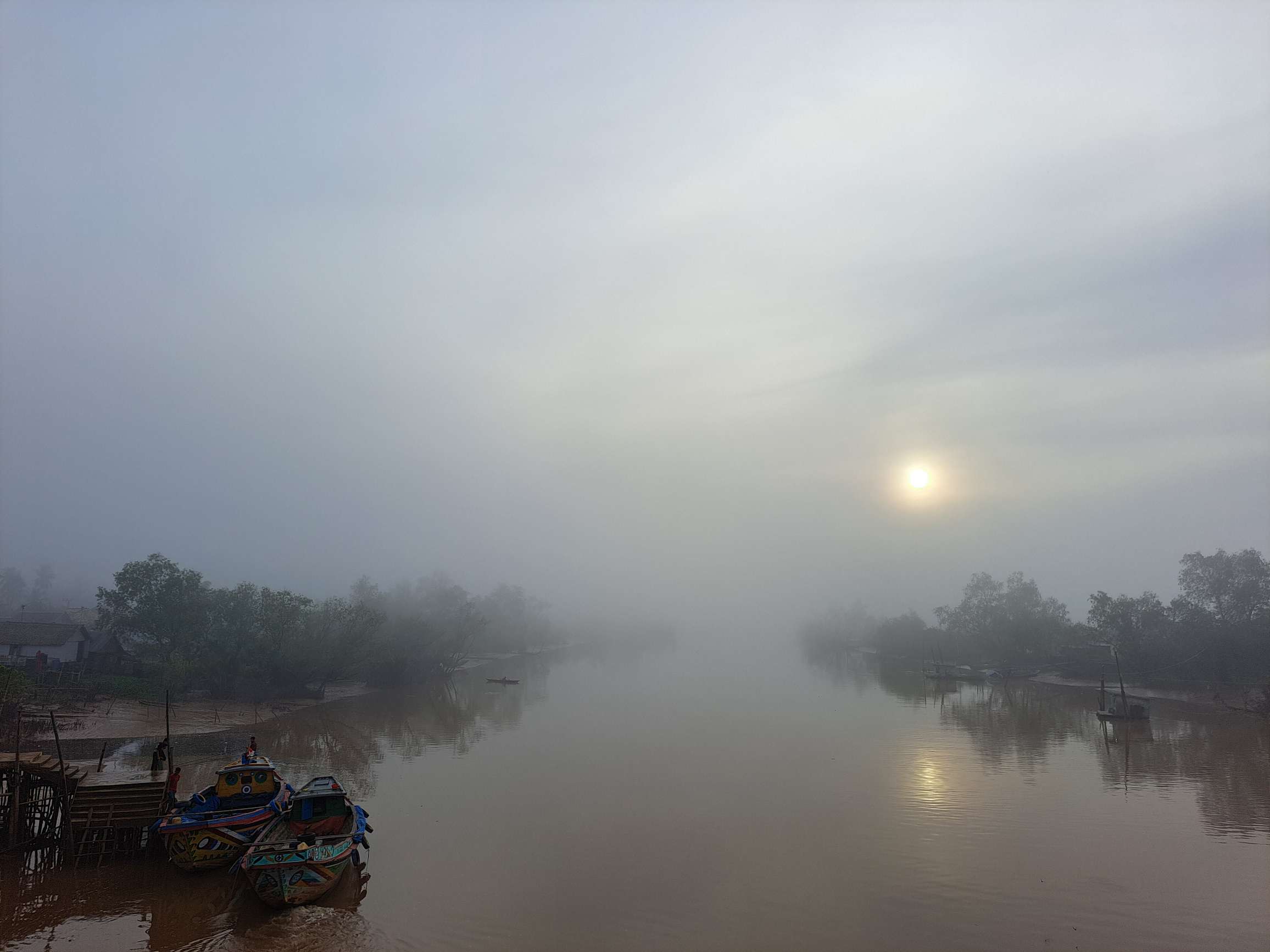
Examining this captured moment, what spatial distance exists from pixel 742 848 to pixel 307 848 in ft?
38.3

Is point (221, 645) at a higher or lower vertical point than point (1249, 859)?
higher

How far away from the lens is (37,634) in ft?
170

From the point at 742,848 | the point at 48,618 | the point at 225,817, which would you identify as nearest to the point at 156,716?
the point at 225,817

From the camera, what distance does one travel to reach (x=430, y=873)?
18.6 meters

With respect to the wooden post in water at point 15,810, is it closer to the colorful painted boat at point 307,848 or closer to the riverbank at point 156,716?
the colorful painted boat at point 307,848

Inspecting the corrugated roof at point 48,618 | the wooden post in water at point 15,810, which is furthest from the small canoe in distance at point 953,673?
the corrugated roof at point 48,618

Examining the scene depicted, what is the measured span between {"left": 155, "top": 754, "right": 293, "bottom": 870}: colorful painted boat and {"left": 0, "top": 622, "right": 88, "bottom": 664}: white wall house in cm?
4304

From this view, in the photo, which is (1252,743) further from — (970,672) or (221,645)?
(221,645)

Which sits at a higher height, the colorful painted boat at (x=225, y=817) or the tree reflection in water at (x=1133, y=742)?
the colorful painted boat at (x=225, y=817)

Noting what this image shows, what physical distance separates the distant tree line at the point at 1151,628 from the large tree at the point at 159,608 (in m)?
80.3

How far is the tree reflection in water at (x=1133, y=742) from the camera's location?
26922mm

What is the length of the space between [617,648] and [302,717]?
299 feet

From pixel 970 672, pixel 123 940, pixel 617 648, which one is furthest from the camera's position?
pixel 617 648

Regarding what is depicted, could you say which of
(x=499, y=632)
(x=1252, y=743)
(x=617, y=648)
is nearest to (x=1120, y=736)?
(x=1252, y=743)
